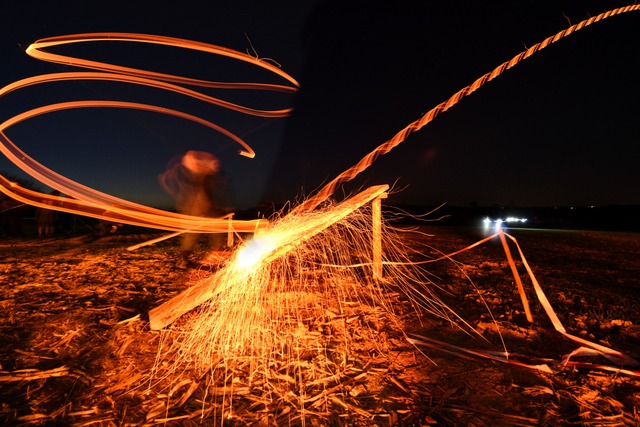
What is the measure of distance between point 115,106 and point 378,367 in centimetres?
590

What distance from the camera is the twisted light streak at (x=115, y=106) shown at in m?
4.00

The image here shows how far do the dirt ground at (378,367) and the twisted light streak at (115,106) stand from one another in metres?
1.33

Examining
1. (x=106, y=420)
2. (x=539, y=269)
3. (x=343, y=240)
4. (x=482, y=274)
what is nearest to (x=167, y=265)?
(x=343, y=240)

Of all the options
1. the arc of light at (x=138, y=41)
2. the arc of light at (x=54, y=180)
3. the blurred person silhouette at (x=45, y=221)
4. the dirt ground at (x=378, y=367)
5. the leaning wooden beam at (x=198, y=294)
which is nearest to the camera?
the dirt ground at (x=378, y=367)

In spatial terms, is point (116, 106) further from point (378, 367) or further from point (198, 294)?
point (378, 367)

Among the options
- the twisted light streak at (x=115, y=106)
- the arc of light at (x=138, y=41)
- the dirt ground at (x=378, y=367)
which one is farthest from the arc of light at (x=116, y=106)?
the dirt ground at (x=378, y=367)

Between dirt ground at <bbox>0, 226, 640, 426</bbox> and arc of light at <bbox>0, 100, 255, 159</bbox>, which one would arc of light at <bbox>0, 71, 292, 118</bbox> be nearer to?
arc of light at <bbox>0, 100, 255, 159</bbox>

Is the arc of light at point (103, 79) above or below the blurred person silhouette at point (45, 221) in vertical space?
above

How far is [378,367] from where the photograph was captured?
327 cm

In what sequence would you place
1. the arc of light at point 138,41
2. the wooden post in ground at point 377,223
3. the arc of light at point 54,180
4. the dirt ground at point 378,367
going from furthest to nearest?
the wooden post in ground at point 377,223 < the arc of light at point 138,41 < the arc of light at point 54,180 < the dirt ground at point 378,367

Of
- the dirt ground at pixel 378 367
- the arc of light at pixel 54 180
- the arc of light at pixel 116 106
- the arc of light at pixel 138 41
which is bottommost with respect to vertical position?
the dirt ground at pixel 378 367

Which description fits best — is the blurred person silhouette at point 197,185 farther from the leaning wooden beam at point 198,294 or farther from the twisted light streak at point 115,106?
the leaning wooden beam at point 198,294

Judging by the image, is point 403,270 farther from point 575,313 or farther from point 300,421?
point 300,421

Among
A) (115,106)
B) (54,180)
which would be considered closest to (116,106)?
(115,106)
